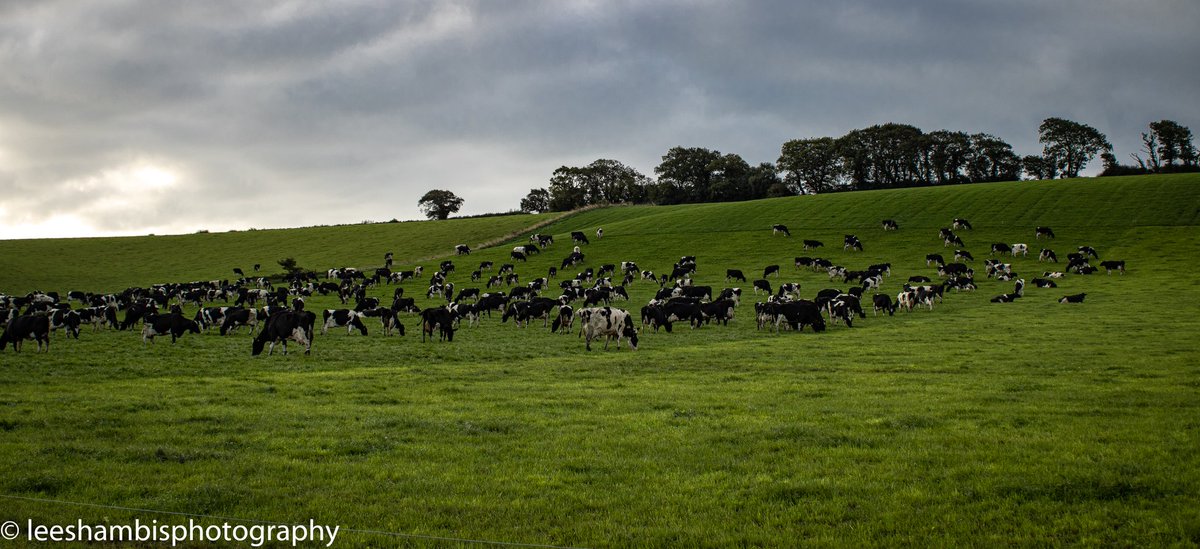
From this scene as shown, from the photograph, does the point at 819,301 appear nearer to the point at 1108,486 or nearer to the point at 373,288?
the point at 1108,486

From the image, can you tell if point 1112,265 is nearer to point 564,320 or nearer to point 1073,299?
point 1073,299

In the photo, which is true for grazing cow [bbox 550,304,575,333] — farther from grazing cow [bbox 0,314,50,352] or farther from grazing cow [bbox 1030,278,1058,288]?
grazing cow [bbox 1030,278,1058,288]

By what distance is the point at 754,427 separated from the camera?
1181 cm

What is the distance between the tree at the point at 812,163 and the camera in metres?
136

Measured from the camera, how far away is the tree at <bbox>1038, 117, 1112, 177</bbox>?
129 metres

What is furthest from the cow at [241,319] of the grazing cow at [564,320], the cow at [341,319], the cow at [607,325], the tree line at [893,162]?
the tree line at [893,162]

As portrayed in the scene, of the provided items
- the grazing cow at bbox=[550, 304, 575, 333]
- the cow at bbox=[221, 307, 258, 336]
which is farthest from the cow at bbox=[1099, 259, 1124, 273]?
the cow at bbox=[221, 307, 258, 336]

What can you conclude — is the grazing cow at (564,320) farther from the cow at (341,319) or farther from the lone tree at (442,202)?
the lone tree at (442,202)

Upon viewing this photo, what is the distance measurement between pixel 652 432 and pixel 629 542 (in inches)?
179

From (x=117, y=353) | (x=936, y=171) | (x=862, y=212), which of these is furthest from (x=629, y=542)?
(x=936, y=171)

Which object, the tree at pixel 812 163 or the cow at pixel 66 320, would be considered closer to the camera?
the cow at pixel 66 320

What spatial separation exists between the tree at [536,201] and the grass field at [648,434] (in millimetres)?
136906

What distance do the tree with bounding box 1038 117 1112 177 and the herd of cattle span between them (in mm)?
81233

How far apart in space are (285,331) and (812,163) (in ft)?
413
